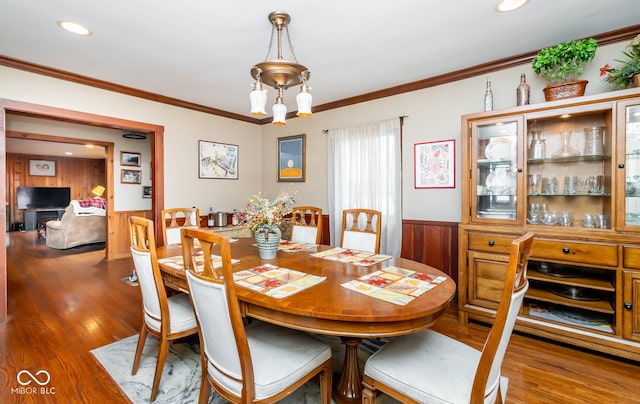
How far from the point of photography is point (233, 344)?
1190 millimetres

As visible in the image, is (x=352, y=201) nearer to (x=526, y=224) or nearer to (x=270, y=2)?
(x=526, y=224)

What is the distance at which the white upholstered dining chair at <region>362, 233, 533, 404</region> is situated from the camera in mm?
1044

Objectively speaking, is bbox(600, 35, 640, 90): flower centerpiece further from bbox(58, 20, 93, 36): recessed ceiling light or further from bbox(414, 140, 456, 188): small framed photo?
bbox(58, 20, 93, 36): recessed ceiling light

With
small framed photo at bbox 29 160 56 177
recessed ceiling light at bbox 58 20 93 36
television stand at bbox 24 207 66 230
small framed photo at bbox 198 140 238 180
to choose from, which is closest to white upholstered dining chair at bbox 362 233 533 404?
recessed ceiling light at bbox 58 20 93 36

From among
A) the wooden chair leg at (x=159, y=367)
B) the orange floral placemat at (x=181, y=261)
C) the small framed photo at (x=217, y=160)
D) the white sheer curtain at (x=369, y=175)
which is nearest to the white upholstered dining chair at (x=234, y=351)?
the wooden chair leg at (x=159, y=367)

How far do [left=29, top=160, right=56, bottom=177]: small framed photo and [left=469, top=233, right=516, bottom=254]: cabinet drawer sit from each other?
1211 centimetres

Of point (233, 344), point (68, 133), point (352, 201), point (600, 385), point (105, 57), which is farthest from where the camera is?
point (68, 133)

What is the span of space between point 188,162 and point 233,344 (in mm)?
3470

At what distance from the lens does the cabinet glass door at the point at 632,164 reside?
6.69 feet

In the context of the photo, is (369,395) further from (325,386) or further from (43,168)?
(43,168)

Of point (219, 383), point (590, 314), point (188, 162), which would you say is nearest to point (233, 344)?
point (219, 383)

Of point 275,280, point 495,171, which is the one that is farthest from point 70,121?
point 495,171

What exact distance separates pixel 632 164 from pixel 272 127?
4221mm

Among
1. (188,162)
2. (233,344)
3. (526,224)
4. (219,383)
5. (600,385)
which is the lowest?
(600,385)
